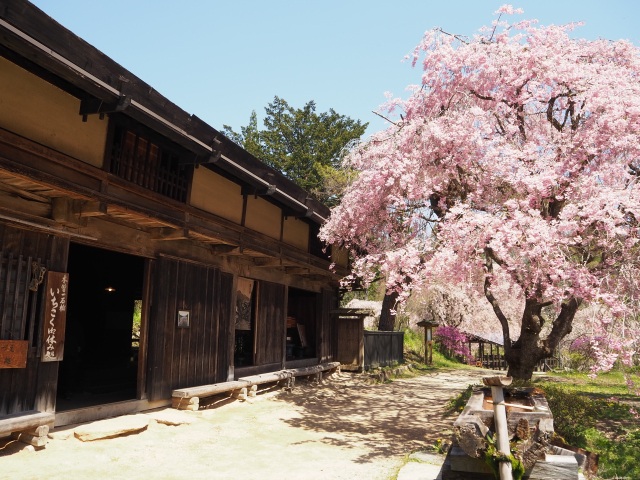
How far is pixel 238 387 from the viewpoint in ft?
38.3

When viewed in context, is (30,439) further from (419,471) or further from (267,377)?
(267,377)

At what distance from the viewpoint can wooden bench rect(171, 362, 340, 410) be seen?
32.5ft

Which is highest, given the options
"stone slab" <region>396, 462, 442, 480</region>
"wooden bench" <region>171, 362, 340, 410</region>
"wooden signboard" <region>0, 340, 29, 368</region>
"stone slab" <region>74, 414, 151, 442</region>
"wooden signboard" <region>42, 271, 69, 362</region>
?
"wooden signboard" <region>42, 271, 69, 362</region>

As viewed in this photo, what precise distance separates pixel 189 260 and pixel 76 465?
16.2 ft

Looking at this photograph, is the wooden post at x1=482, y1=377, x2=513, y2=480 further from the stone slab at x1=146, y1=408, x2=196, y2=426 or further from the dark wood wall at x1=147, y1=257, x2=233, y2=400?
the dark wood wall at x1=147, y1=257, x2=233, y2=400

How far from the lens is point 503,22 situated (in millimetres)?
10375

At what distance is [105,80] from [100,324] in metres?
10.2

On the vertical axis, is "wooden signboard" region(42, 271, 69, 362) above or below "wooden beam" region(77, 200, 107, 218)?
below

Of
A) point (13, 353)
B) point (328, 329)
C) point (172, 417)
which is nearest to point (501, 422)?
point (13, 353)

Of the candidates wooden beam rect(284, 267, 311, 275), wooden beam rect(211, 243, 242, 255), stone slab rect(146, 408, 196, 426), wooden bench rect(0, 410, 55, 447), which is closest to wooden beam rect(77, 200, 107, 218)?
wooden bench rect(0, 410, 55, 447)

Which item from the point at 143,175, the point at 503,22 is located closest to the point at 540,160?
the point at 503,22

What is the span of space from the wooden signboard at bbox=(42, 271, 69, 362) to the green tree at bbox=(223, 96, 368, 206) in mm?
20237

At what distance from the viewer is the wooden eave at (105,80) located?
5527 mm

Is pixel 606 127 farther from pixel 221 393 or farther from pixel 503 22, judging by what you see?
pixel 221 393
